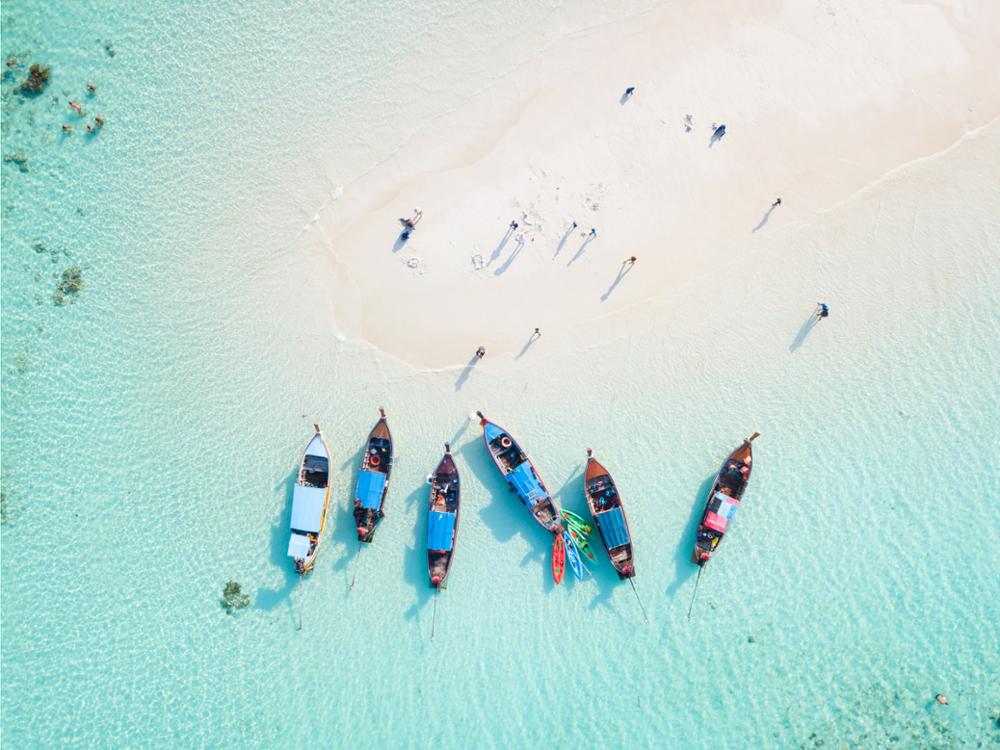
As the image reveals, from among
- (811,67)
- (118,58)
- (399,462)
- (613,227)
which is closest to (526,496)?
(399,462)

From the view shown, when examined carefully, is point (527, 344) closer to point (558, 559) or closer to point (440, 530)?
point (440, 530)

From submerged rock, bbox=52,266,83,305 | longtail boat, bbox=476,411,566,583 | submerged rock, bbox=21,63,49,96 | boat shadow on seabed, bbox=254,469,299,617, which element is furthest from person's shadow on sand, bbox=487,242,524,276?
submerged rock, bbox=21,63,49,96

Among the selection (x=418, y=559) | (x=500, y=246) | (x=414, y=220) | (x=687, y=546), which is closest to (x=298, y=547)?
(x=418, y=559)

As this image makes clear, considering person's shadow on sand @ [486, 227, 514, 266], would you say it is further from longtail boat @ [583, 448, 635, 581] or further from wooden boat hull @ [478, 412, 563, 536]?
longtail boat @ [583, 448, 635, 581]

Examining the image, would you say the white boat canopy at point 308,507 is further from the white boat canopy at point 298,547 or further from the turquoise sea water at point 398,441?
the turquoise sea water at point 398,441

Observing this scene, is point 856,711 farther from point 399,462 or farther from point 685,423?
point 399,462

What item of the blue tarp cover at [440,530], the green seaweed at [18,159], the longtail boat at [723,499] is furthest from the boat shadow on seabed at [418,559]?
the green seaweed at [18,159]
